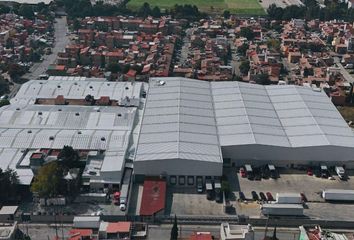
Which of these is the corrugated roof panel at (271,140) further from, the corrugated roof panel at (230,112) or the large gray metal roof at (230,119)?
the corrugated roof panel at (230,112)

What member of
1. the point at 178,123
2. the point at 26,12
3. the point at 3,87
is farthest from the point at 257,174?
the point at 26,12

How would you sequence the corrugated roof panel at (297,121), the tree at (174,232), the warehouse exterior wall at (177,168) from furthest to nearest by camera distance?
the corrugated roof panel at (297,121) → the warehouse exterior wall at (177,168) → the tree at (174,232)

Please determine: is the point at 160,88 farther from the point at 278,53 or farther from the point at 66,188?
the point at 278,53

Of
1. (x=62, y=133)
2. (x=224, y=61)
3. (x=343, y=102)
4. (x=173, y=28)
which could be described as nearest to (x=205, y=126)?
(x=62, y=133)

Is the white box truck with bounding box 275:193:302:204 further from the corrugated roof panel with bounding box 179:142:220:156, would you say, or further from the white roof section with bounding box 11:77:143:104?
the white roof section with bounding box 11:77:143:104

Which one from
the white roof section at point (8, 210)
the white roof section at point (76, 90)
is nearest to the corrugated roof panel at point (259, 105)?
the white roof section at point (76, 90)

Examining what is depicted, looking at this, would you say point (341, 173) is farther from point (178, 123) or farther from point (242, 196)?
point (178, 123)
